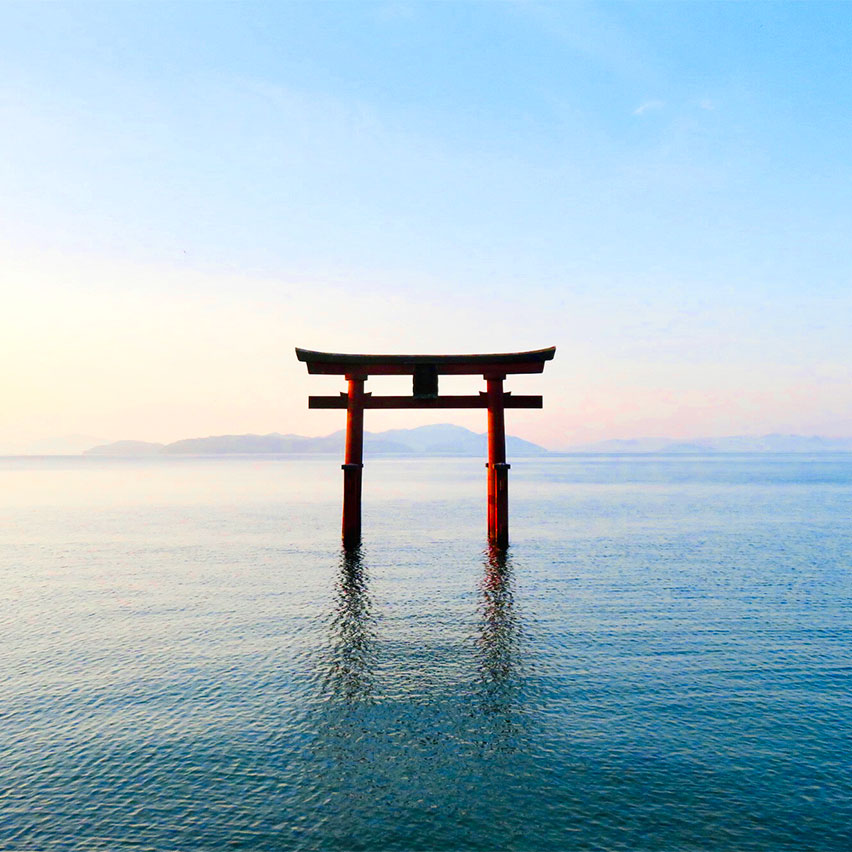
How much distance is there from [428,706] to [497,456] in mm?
12782

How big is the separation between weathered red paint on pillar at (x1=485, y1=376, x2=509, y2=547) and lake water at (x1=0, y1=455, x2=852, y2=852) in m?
1.34

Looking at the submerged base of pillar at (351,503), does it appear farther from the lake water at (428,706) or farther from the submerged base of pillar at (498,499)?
the submerged base of pillar at (498,499)

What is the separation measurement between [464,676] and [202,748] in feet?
13.5

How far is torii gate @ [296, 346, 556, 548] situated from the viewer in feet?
66.7

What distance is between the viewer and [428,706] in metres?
8.89

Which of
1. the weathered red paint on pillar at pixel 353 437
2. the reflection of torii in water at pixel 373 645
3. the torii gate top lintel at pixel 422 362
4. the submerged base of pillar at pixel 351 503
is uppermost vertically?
the torii gate top lintel at pixel 422 362

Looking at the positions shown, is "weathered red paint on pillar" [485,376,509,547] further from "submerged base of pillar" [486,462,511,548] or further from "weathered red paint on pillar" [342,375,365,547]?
"weathered red paint on pillar" [342,375,365,547]

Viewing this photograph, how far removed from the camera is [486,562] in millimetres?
21312

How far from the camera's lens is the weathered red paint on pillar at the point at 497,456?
67.9 ft

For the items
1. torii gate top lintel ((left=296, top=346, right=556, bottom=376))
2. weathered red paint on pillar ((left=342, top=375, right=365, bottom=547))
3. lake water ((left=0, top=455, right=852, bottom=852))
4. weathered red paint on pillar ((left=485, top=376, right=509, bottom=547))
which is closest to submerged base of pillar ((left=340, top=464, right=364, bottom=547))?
weathered red paint on pillar ((left=342, top=375, right=365, bottom=547))

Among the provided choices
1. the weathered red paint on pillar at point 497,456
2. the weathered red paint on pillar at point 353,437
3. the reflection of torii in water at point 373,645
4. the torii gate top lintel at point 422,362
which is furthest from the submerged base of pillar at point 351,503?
the weathered red paint on pillar at point 497,456

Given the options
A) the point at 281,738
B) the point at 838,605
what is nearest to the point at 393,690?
the point at 281,738

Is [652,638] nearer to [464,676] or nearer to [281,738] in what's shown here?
[464,676]

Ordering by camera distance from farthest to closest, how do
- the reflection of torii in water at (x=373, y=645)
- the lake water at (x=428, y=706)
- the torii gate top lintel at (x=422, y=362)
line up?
the torii gate top lintel at (x=422, y=362) < the reflection of torii in water at (x=373, y=645) < the lake water at (x=428, y=706)
